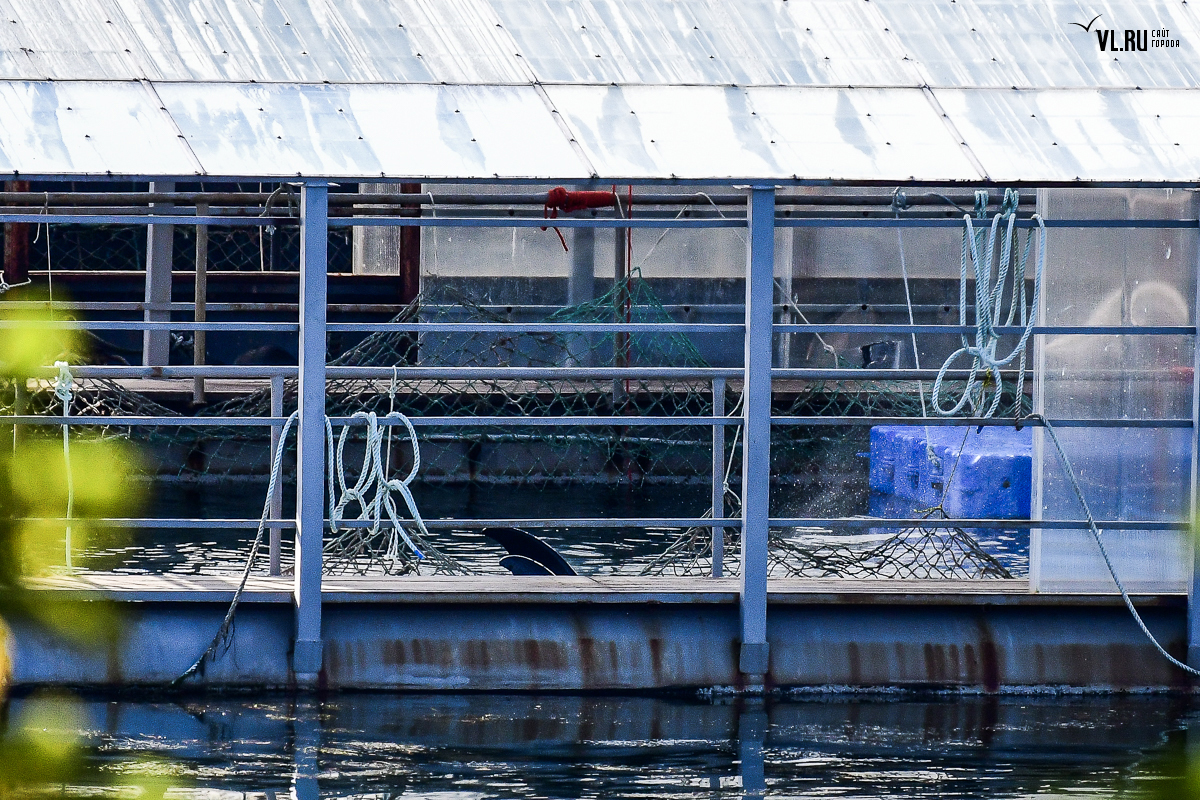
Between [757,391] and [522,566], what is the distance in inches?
64.3

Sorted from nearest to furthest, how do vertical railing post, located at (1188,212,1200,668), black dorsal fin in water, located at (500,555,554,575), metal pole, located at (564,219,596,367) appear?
vertical railing post, located at (1188,212,1200,668) < black dorsal fin in water, located at (500,555,554,575) < metal pole, located at (564,219,596,367)

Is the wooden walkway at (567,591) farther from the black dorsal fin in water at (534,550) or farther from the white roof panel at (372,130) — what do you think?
the white roof panel at (372,130)

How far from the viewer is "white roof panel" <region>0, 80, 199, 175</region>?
5.56 m

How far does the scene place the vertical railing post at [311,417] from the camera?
18.8 ft

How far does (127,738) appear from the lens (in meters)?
5.31

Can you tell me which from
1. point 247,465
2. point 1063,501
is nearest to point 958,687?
point 1063,501

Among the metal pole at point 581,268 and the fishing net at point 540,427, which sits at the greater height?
the metal pole at point 581,268

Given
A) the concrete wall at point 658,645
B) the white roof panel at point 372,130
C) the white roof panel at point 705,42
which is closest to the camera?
the white roof panel at point 372,130

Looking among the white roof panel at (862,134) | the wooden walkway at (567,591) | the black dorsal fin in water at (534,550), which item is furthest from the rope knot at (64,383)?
the white roof panel at (862,134)

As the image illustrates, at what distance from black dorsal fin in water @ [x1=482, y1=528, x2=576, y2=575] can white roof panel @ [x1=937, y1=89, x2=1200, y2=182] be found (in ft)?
8.28

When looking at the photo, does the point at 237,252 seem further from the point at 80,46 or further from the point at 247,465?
the point at 80,46

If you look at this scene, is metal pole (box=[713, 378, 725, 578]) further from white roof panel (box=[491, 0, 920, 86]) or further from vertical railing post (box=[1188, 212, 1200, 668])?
vertical railing post (box=[1188, 212, 1200, 668])

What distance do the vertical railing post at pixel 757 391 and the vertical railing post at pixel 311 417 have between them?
5.11 ft

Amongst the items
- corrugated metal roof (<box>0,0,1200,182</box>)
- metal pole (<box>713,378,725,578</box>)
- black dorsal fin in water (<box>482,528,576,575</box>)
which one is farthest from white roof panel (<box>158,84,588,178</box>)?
black dorsal fin in water (<box>482,528,576,575</box>)
